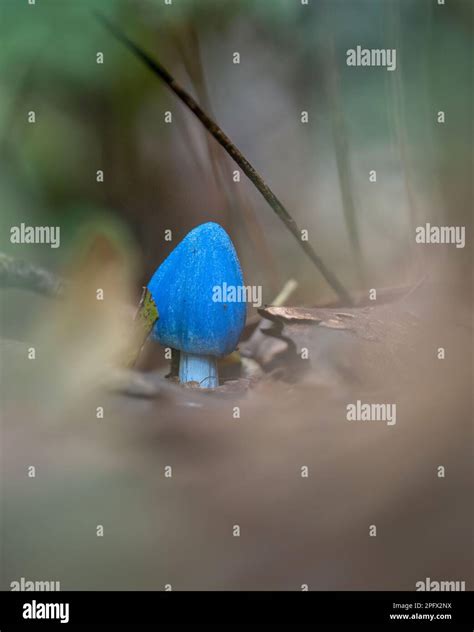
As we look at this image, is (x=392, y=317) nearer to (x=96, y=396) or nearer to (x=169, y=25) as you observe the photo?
(x=96, y=396)

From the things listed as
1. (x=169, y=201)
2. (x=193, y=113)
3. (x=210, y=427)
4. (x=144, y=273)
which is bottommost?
(x=210, y=427)

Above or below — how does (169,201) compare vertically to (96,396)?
above

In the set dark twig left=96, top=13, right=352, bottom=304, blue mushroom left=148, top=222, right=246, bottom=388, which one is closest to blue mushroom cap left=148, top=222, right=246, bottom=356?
blue mushroom left=148, top=222, right=246, bottom=388

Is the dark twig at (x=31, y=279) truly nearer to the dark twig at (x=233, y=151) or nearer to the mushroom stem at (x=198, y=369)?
the mushroom stem at (x=198, y=369)

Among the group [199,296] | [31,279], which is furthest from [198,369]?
[31,279]

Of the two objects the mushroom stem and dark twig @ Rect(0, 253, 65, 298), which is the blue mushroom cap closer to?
the mushroom stem

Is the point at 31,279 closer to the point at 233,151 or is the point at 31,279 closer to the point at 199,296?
the point at 199,296

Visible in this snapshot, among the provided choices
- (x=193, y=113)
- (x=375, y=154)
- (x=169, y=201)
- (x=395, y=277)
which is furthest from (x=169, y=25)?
(x=395, y=277)
